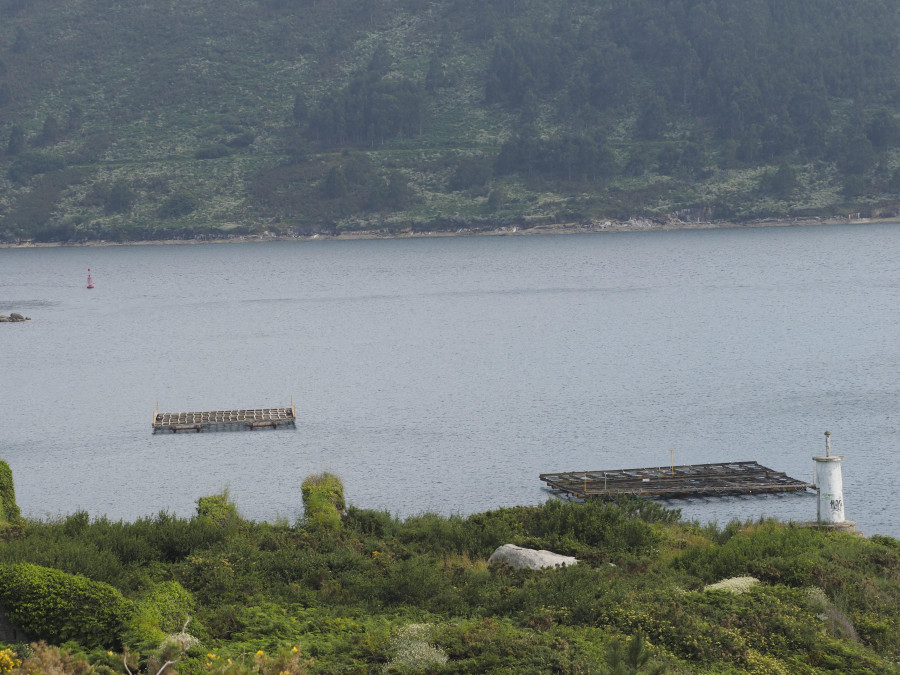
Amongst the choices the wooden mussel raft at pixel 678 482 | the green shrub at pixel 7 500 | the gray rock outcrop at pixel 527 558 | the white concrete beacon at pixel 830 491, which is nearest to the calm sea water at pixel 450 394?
the wooden mussel raft at pixel 678 482

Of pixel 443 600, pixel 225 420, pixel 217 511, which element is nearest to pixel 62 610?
pixel 443 600

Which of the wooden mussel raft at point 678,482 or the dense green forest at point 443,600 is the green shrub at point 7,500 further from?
the wooden mussel raft at point 678,482

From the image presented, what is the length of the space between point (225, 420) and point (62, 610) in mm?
49692

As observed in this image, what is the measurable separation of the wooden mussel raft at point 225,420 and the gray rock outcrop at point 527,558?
42.2 meters

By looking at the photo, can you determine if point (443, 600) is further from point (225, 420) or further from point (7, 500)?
point (225, 420)

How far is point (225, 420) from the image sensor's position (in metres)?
71.1

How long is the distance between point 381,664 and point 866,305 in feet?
416

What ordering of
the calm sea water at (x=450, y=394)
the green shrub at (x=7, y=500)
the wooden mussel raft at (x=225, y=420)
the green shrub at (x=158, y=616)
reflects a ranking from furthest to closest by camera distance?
the wooden mussel raft at (x=225, y=420) < the calm sea water at (x=450, y=394) < the green shrub at (x=7, y=500) < the green shrub at (x=158, y=616)

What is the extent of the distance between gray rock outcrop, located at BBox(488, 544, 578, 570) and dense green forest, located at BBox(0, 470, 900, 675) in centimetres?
49

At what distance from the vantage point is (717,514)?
4981 centimetres

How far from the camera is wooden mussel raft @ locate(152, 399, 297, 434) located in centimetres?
A: 7019

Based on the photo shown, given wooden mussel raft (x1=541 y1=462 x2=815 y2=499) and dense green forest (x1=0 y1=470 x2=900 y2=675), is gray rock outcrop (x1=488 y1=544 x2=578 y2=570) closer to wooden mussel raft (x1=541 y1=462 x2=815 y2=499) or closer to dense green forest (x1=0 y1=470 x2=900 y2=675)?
dense green forest (x1=0 y1=470 x2=900 y2=675)

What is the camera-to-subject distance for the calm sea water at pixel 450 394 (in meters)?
56.0

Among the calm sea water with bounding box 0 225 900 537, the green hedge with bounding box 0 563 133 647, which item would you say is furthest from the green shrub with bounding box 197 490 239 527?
the green hedge with bounding box 0 563 133 647
